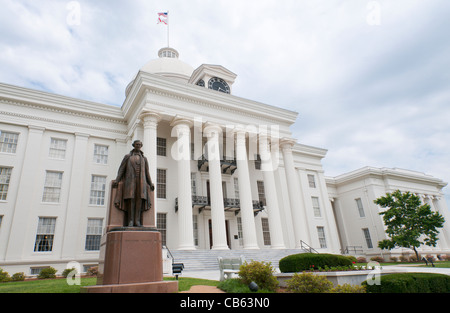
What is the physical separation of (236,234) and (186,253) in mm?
8906

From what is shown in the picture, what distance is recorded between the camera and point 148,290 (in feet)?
22.8

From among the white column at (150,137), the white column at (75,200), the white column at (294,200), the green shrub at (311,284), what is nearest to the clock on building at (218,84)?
the white column at (294,200)

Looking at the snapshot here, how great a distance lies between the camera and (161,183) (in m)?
25.3

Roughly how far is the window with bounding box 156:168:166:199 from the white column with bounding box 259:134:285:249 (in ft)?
30.3

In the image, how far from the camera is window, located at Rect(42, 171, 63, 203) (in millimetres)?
22188

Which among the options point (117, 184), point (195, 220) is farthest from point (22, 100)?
point (117, 184)

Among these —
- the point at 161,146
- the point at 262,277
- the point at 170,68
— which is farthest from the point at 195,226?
the point at 170,68

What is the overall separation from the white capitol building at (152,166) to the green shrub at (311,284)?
42.7ft

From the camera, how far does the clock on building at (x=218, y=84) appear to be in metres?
28.5

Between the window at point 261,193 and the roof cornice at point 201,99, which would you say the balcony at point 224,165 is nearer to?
the window at point 261,193

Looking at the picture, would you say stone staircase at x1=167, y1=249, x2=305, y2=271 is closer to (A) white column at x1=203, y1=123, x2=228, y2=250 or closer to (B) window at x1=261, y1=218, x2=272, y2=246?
(A) white column at x1=203, y1=123, x2=228, y2=250

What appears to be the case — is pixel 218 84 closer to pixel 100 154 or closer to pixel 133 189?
pixel 100 154

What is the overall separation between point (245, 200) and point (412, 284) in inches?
681
